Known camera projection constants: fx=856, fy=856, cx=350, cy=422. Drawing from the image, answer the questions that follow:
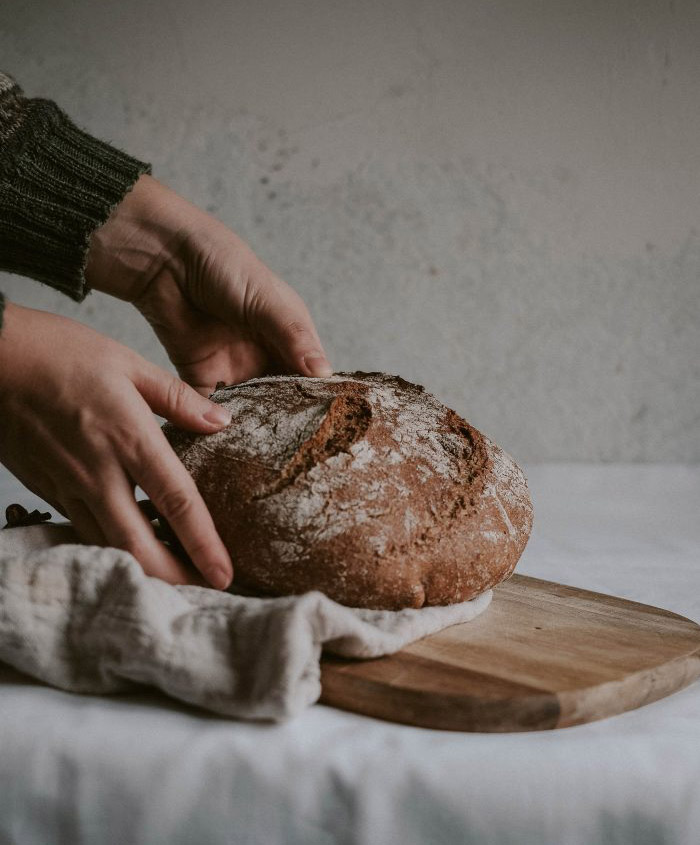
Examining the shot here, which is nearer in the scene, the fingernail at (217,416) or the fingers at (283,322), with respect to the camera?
the fingernail at (217,416)

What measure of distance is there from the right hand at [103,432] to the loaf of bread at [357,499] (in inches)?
2.6

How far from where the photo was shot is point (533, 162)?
300 centimetres

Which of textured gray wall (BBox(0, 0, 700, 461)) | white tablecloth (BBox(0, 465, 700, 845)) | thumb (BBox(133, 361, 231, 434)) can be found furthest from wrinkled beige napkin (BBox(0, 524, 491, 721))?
textured gray wall (BBox(0, 0, 700, 461))

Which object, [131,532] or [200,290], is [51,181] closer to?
[200,290]

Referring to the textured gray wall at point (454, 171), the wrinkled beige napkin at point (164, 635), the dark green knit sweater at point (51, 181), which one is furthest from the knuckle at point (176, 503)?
the textured gray wall at point (454, 171)

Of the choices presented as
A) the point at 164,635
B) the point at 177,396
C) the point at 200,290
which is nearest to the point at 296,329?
the point at 200,290

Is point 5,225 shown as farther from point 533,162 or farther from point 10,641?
point 533,162

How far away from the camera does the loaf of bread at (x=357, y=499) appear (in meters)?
1.18

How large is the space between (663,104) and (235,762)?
2796mm

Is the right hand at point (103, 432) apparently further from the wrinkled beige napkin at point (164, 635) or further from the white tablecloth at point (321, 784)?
the white tablecloth at point (321, 784)

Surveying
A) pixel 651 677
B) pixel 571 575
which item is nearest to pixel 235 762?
pixel 651 677

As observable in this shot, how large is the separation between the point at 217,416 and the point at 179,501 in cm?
17

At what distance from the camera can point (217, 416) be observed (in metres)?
1.31

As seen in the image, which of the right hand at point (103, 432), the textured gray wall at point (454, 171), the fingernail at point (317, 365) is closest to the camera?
the right hand at point (103, 432)
